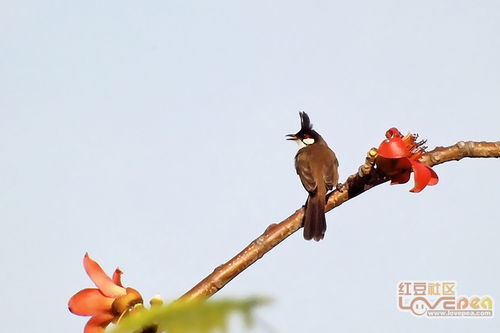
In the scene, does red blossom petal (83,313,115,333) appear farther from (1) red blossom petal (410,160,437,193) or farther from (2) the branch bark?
(1) red blossom petal (410,160,437,193)

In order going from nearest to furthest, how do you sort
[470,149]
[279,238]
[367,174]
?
[279,238] < [470,149] < [367,174]

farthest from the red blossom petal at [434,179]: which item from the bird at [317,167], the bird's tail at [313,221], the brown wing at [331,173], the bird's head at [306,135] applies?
the bird's head at [306,135]

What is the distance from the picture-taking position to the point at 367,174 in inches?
75.9

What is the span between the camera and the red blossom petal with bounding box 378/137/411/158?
2008 mm

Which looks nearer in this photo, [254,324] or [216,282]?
[254,324]

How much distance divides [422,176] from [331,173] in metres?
4.55

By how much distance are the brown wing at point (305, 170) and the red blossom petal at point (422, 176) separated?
4.13 meters

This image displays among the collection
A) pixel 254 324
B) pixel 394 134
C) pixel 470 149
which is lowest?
pixel 254 324

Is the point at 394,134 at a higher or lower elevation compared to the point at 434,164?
higher

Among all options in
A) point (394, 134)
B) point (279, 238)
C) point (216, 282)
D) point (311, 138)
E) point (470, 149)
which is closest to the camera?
point (216, 282)

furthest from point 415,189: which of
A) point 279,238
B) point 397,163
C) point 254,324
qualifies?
point 254,324

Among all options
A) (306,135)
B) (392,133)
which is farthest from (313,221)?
(306,135)

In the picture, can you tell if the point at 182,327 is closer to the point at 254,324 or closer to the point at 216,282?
the point at 254,324

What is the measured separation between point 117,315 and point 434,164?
1050mm
